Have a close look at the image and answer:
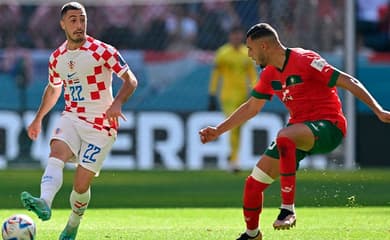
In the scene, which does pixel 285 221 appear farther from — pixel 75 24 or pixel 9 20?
pixel 9 20

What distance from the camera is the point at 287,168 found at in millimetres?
8969

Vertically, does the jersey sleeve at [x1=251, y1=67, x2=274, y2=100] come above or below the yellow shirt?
above

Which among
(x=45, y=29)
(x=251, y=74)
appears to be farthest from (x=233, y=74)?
(x=45, y=29)

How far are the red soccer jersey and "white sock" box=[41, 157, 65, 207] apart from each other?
1.89 meters

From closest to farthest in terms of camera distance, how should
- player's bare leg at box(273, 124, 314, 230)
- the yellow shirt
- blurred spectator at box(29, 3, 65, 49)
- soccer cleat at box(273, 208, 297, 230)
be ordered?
soccer cleat at box(273, 208, 297, 230) → player's bare leg at box(273, 124, 314, 230) → the yellow shirt → blurred spectator at box(29, 3, 65, 49)

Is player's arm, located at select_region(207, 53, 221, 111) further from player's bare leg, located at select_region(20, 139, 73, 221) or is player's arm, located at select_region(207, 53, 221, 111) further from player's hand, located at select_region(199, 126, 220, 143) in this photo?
player's hand, located at select_region(199, 126, 220, 143)

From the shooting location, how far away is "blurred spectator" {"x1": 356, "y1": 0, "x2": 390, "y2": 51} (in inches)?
915

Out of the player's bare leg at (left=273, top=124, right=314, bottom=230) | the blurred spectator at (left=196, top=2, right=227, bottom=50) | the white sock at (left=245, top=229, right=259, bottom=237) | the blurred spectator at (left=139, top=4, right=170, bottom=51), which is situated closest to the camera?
the player's bare leg at (left=273, top=124, right=314, bottom=230)

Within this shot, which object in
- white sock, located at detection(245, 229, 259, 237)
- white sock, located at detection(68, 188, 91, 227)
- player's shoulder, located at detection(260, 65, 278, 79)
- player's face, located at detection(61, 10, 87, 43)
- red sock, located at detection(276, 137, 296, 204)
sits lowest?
white sock, located at detection(245, 229, 259, 237)

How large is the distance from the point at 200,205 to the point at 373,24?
10.1 m

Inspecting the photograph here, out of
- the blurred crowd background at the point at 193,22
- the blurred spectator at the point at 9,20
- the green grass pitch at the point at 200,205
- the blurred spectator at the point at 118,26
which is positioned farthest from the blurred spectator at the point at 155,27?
the green grass pitch at the point at 200,205

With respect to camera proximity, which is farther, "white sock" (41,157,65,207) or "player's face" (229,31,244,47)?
"player's face" (229,31,244,47)

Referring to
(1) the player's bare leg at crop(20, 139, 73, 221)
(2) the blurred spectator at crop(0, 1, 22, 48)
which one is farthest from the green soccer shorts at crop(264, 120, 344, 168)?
(2) the blurred spectator at crop(0, 1, 22, 48)

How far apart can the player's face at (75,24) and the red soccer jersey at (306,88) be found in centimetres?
162
